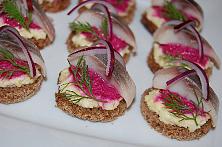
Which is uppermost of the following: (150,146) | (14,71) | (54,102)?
(14,71)

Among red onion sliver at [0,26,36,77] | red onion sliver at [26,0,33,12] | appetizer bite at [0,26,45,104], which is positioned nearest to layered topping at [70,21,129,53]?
red onion sliver at [26,0,33,12]

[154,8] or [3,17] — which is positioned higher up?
[3,17]

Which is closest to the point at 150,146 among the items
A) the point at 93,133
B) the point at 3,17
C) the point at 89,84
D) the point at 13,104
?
the point at 93,133

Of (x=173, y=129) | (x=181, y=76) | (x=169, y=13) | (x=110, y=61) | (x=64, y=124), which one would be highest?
(x=110, y=61)

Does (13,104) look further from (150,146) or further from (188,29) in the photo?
(188,29)

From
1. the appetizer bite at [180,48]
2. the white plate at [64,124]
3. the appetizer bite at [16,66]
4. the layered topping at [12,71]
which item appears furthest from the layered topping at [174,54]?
the layered topping at [12,71]

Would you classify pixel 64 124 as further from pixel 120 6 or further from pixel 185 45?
pixel 120 6

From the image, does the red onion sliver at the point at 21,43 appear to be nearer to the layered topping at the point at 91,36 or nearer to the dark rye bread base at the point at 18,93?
the dark rye bread base at the point at 18,93

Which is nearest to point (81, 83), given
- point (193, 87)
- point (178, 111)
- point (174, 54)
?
point (178, 111)
